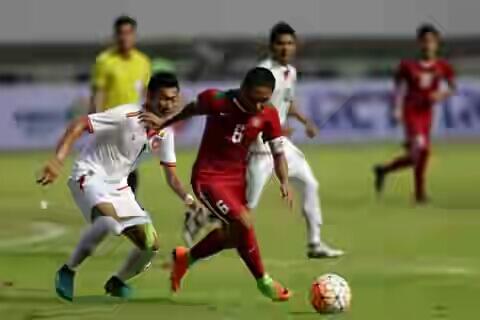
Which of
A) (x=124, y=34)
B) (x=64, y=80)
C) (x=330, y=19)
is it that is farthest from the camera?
(x=330, y=19)

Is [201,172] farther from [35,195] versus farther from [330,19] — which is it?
[330,19]

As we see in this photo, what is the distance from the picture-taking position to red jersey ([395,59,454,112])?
60.1ft

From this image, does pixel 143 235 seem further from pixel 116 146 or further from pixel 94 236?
pixel 116 146

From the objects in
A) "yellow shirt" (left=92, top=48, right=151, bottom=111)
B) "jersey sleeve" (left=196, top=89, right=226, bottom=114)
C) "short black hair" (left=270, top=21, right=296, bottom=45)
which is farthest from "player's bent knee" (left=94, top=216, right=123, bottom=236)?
"yellow shirt" (left=92, top=48, right=151, bottom=111)

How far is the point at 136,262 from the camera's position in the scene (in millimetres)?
10367

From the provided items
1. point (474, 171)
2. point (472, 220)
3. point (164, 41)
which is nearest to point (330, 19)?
point (164, 41)

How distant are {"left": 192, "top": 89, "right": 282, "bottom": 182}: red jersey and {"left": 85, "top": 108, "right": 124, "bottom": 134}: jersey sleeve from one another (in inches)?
27.1

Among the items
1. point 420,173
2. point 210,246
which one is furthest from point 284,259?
point 420,173

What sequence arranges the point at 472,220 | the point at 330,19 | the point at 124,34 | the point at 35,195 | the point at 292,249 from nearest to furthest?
the point at 292,249 < the point at 124,34 < the point at 472,220 < the point at 35,195 < the point at 330,19

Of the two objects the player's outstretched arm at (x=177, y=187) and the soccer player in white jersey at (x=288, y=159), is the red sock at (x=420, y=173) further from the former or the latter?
the player's outstretched arm at (x=177, y=187)

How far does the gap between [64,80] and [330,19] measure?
8.40 metres

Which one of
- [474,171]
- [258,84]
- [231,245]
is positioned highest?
[258,84]

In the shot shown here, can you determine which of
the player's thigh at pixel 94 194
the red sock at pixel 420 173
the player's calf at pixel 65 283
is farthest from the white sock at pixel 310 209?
the red sock at pixel 420 173

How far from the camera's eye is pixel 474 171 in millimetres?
22953
